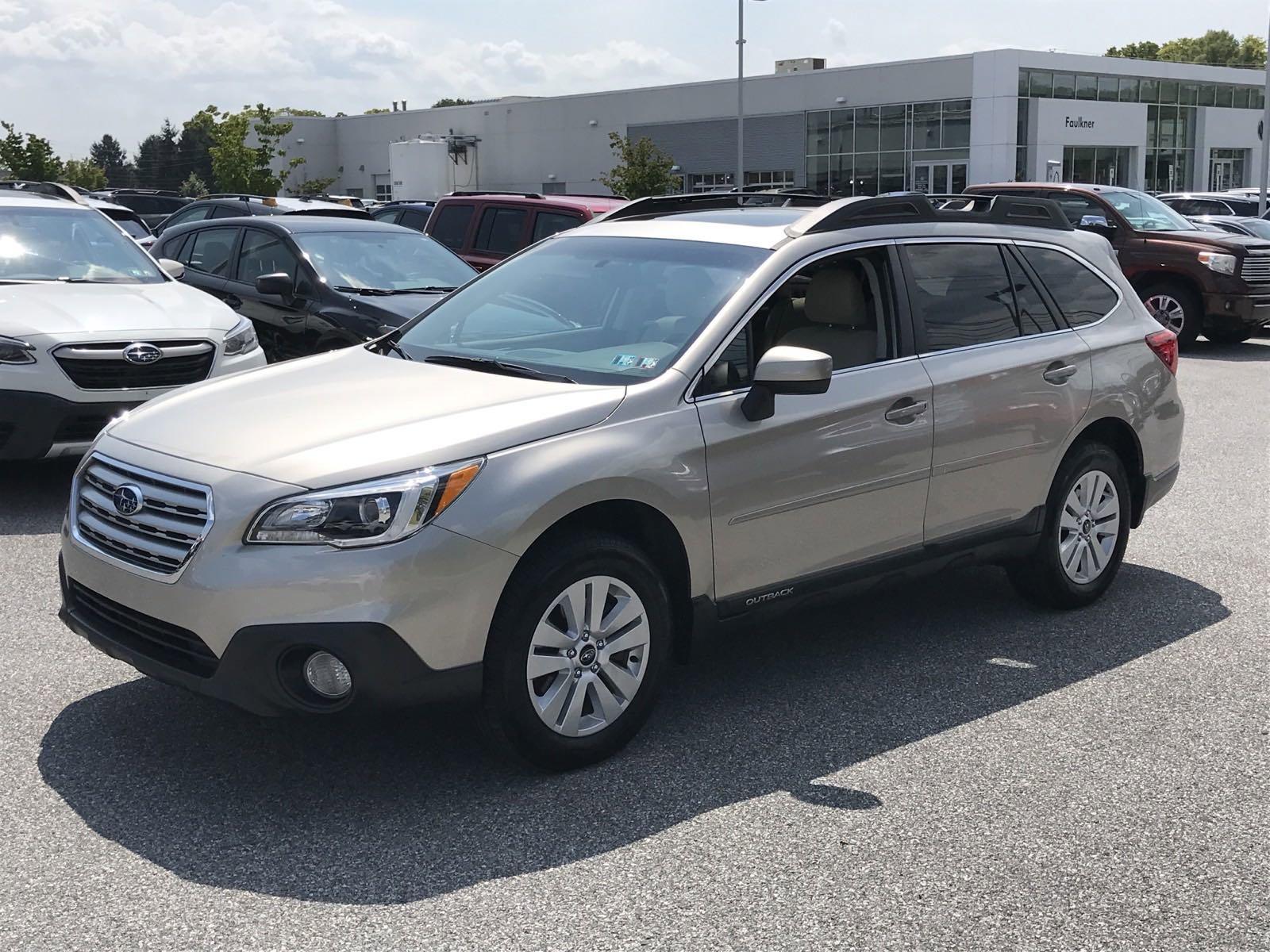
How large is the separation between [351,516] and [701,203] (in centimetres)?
275

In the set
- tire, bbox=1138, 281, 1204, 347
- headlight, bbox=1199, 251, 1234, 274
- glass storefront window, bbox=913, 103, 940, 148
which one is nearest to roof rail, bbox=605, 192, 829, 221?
headlight, bbox=1199, 251, 1234, 274

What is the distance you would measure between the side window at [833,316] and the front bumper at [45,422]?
4480 mm

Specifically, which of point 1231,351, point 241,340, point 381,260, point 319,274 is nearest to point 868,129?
point 1231,351

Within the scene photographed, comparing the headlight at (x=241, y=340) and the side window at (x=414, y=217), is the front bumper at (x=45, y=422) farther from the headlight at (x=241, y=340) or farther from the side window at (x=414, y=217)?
the side window at (x=414, y=217)

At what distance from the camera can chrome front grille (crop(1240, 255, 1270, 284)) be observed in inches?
633

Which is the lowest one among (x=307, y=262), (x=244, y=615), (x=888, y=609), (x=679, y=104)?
(x=888, y=609)

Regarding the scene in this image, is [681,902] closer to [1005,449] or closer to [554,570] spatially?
[554,570]

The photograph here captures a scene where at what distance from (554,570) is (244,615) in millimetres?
Answer: 890

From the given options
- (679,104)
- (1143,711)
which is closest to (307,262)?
(1143,711)

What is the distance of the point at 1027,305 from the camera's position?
590 cm

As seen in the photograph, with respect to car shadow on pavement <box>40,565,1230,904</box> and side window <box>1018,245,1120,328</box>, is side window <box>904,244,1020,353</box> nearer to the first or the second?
side window <box>1018,245,1120,328</box>

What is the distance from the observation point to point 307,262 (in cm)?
1075

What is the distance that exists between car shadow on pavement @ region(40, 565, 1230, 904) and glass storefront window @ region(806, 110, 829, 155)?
2106 inches

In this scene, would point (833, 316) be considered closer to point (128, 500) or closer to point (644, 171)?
point (128, 500)
